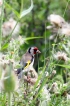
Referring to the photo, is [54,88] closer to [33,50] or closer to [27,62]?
[27,62]

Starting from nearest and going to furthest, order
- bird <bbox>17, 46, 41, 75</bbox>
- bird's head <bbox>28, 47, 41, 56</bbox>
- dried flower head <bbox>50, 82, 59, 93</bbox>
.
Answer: dried flower head <bbox>50, 82, 59, 93</bbox> → bird <bbox>17, 46, 41, 75</bbox> → bird's head <bbox>28, 47, 41, 56</bbox>

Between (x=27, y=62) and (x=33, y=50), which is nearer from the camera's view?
(x=27, y=62)

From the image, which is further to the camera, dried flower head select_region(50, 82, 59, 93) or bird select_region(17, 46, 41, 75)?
bird select_region(17, 46, 41, 75)

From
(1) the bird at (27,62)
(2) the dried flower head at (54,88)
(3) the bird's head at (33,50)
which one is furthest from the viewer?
(3) the bird's head at (33,50)

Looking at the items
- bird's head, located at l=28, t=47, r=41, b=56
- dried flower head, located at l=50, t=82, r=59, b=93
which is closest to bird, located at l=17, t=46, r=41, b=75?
bird's head, located at l=28, t=47, r=41, b=56

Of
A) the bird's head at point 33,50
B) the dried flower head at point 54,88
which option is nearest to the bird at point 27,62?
the bird's head at point 33,50

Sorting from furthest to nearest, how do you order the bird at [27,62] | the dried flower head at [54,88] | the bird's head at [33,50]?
the bird's head at [33,50]
the bird at [27,62]
the dried flower head at [54,88]

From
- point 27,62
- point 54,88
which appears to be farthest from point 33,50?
point 54,88

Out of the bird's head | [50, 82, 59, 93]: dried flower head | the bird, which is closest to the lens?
[50, 82, 59, 93]: dried flower head

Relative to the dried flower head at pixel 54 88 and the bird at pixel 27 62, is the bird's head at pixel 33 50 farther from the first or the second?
the dried flower head at pixel 54 88

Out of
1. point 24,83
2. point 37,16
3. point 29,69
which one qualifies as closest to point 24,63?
point 29,69

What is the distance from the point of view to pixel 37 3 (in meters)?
6.28

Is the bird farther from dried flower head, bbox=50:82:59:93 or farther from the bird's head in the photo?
dried flower head, bbox=50:82:59:93

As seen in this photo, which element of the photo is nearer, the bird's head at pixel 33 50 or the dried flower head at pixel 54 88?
the dried flower head at pixel 54 88
